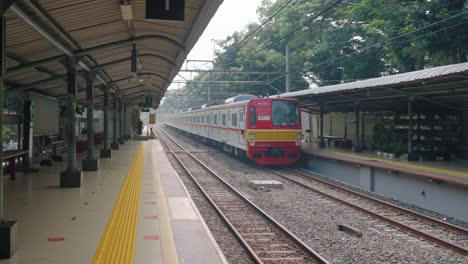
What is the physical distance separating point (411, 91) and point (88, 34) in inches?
353

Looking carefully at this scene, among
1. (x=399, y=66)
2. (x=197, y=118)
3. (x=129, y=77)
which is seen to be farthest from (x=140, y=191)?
(x=197, y=118)

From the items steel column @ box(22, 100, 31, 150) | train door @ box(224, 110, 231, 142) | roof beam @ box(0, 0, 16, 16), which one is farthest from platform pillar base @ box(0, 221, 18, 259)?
train door @ box(224, 110, 231, 142)

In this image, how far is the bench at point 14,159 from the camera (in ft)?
33.4

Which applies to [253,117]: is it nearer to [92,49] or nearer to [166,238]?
[92,49]

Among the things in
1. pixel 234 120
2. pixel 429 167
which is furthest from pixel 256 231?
pixel 234 120

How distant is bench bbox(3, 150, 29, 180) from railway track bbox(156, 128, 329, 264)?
14.8 ft

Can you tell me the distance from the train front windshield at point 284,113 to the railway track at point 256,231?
4.78 metres

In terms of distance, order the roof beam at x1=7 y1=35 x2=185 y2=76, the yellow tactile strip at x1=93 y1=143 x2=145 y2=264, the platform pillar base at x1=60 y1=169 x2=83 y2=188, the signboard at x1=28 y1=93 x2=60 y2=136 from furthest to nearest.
→ the signboard at x1=28 y1=93 x2=60 y2=136
the platform pillar base at x1=60 y1=169 x2=83 y2=188
the roof beam at x1=7 y1=35 x2=185 y2=76
the yellow tactile strip at x1=93 y1=143 x2=145 y2=264

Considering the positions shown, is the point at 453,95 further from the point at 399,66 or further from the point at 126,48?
the point at 399,66

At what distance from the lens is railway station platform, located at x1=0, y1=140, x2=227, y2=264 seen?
5.29m

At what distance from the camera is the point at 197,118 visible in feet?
108

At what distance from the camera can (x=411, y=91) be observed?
12977 millimetres

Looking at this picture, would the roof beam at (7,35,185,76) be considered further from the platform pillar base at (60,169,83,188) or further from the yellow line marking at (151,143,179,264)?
the yellow line marking at (151,143,179,264)

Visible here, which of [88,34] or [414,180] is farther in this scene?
[414,180]
